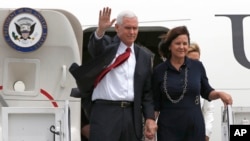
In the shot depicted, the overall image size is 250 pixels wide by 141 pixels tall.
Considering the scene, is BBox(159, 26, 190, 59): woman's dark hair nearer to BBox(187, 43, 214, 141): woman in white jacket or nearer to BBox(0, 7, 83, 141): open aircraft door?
BBox(187, 43, 214, 141): woman in white jacket

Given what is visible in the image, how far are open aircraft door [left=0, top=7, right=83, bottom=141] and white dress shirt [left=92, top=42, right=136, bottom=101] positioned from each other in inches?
33.9

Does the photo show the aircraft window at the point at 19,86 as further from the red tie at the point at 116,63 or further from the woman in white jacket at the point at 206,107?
the woman in white jacket at the point at 206,107

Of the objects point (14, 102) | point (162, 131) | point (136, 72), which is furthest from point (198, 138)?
point (14, 102)

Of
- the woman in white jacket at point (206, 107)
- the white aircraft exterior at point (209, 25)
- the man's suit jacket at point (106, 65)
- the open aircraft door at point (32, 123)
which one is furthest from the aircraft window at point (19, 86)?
the woman in white jacket at point (206, 107)

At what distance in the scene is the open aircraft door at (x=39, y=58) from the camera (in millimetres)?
5031

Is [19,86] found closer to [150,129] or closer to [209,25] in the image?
[150,129]

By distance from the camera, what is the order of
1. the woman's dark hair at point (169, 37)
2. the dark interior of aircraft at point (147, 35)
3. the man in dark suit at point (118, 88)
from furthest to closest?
1. the dark interior of aircraft at point (147, 35)
2. the woman's dark hair at point (169, 37)
3. the man in dark suit at point (118, 88)

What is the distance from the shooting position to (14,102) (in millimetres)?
5191

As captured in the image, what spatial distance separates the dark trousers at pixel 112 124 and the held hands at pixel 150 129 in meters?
0.09

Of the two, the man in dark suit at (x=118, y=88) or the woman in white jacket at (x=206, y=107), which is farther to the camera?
the woman in white jacket at (x=206, y=107)

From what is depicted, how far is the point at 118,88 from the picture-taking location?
4191 millimetres

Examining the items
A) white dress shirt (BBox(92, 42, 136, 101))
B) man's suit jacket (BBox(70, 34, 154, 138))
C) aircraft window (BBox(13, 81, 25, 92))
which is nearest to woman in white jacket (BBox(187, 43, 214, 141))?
man's suit jacket (BBox(70, 34, 154, 138))

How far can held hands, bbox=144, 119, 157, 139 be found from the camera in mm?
4172

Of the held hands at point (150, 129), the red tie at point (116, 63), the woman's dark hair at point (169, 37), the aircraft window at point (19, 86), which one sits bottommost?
the held hands at point (150, 129)
